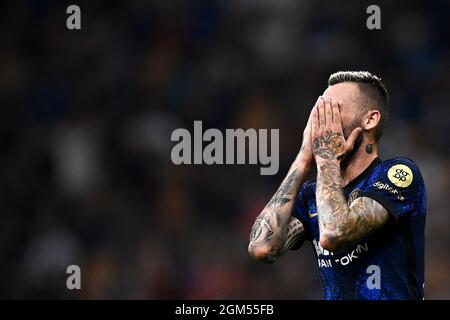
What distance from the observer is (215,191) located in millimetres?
9859

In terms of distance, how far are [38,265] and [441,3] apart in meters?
5.58

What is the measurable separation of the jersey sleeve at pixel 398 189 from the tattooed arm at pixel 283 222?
0.38 meters

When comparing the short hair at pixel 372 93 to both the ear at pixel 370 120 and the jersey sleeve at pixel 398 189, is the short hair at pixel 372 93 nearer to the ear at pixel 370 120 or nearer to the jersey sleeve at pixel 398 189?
the ear at pixel 370 120

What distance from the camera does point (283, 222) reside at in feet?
14.7

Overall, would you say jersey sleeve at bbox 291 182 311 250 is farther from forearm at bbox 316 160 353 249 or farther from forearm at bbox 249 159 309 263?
forearm at bbox 316 160 353 249

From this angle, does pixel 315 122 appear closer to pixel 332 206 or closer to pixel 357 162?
pixel 357 162

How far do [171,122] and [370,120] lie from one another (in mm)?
6170

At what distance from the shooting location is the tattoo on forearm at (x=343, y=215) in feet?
13.2

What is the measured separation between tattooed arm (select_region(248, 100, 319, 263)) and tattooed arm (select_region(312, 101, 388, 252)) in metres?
0.12

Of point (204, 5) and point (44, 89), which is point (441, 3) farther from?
point (44, 89)

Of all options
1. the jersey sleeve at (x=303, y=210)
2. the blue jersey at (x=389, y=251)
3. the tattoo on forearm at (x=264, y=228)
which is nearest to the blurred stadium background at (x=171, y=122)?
the jersey sleeve at (x=303, y=210)

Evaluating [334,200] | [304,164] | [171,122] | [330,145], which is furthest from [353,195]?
[171,122]

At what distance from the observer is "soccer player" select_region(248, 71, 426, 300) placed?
407cm
